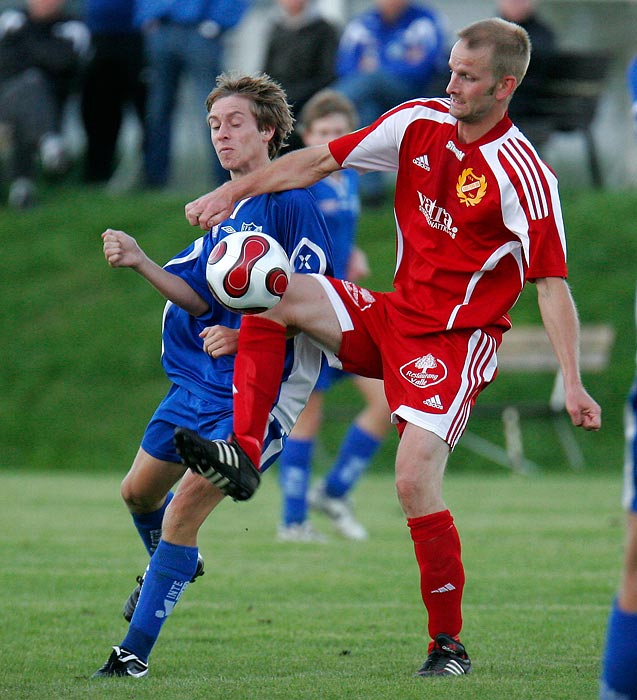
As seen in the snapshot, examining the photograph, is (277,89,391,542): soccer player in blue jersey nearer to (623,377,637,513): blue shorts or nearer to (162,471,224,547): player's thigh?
(162,471,224,547): player's thigh

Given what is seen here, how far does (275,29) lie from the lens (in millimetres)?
14875

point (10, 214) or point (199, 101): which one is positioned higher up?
point (199, 101)

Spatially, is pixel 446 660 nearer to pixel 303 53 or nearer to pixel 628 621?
pixel 628 621

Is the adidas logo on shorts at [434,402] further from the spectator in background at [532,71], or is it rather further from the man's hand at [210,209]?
the spectator in background at [532,71]

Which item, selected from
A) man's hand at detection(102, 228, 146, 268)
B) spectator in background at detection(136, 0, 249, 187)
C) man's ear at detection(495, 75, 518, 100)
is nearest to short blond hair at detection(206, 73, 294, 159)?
man's hand at detection(102, 228, 146, 268)

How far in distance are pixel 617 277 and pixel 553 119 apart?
1893 mm

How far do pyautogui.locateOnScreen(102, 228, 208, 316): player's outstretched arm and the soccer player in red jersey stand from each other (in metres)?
0.23

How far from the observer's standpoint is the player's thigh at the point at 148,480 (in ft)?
16.4

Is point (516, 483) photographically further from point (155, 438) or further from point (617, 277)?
point (155, 438)

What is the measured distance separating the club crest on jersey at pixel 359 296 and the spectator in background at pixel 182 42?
10029mm

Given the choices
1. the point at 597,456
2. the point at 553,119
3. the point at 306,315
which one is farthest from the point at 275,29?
the point at 306,315

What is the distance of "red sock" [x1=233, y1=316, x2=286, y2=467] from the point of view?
468cm

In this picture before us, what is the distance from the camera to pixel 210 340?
16.0 ft

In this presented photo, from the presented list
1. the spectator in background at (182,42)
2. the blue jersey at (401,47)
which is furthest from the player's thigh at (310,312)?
the spectator in background at (182,42)
